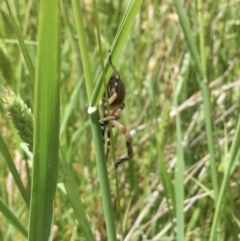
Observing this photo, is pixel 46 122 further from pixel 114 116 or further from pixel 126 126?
pixel 126 126

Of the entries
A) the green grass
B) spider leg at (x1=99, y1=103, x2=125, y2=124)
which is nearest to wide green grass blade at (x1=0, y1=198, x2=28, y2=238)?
the green grass

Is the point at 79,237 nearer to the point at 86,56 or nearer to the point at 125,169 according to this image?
the point at 125,169

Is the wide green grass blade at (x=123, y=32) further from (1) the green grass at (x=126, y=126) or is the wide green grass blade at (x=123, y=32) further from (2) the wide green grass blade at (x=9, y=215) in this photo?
(2) the wide green grass blade at (x=9, y=215)

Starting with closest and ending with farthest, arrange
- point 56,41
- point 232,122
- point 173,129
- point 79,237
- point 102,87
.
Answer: point 56,41 < point 102,87 < point 79,237 < point 232,122 < point 173,129

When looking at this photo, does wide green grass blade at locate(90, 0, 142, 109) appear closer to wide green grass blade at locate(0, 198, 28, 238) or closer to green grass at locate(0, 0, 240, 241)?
green grass at locate(0, 0, 240, 241)

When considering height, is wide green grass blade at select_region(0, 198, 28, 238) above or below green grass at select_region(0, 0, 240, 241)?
below

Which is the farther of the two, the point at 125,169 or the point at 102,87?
the point at 125,169

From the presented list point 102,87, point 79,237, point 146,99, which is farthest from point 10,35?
point 102,87
